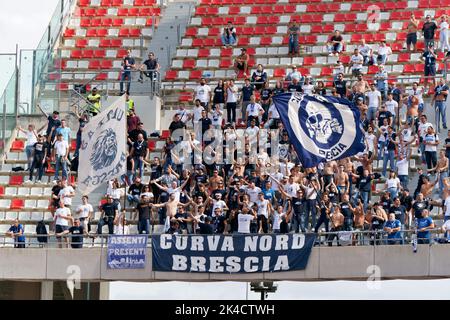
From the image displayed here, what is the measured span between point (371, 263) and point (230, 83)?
8598 millimetres

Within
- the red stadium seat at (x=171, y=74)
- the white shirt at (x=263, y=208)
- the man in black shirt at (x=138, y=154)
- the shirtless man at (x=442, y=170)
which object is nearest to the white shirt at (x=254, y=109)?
the man in black shirt at (x=138, y=154)

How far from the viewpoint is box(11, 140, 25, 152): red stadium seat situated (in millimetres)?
41531

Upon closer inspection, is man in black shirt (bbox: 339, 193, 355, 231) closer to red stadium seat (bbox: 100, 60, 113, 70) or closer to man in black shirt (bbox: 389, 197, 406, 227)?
man in black shirt (bbox: 389, 197, 406, 227)

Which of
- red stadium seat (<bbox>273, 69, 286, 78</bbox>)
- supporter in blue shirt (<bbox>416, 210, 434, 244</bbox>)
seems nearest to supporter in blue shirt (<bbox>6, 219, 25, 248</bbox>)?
supporter in blue shirt (<bbox>416, 210, 434, 244</bbox>)

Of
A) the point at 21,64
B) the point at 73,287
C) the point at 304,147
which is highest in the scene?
the point at 21,64

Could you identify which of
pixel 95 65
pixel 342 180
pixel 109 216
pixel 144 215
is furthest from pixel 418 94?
pixel 95 65

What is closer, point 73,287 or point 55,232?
point 55,232

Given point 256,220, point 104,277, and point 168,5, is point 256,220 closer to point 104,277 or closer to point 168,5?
point 104,277

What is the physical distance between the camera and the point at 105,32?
48.9 metres

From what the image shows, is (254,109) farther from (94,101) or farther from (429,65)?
(94,101)

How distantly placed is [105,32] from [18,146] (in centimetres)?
832

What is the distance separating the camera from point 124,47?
4775 centimetres

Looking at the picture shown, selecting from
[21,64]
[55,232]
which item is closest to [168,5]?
[21,64]
